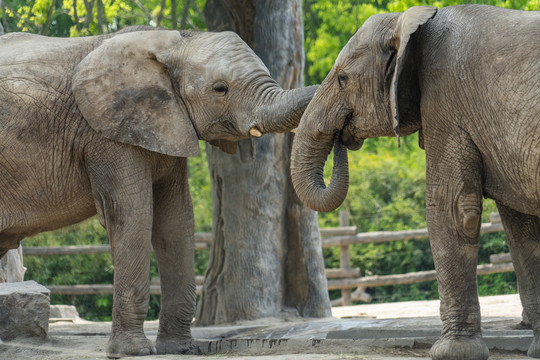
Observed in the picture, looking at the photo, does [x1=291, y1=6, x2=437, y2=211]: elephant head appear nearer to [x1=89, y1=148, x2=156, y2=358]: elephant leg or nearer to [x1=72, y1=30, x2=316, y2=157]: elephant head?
[x1=72, y1=30, x2=316, y2=157]: elephant head

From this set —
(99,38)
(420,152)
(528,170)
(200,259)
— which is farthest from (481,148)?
(420,152)

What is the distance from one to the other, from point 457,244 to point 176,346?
2.86 m

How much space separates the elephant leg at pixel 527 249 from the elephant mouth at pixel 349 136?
1011mm

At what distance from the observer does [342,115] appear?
6371 millimetres

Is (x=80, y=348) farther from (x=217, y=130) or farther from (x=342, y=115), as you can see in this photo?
(x=342, y=115)

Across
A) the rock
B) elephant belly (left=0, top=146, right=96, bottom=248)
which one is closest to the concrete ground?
elephant belly (left=0, top=146, right=96, bottom=248)

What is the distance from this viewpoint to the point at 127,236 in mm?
7438

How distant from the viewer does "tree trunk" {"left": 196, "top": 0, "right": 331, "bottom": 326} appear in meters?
10.6

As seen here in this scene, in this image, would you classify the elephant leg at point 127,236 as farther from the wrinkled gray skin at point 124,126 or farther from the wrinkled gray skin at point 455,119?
the wrinkled gray skin at point 455,119

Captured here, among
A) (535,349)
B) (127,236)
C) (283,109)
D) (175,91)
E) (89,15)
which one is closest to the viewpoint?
(535,349)

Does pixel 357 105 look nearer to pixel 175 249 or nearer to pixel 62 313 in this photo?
pixel 175 249

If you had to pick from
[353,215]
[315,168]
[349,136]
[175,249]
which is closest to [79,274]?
[353,215]

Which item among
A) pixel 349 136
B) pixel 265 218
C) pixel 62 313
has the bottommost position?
pixel 62 313

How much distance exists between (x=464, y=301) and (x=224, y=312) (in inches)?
200
